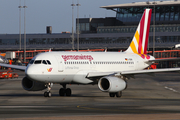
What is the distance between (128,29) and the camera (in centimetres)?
13725

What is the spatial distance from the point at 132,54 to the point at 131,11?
10654 centimetres

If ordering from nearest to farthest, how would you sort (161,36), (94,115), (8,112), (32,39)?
(94,115) → (8,112) → (161,36) → (32,39)

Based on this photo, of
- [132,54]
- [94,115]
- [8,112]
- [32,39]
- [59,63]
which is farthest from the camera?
[32,39]

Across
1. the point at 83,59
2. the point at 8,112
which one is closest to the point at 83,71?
the point at 83,59

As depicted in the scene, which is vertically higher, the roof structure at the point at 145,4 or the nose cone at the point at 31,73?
the roof structure at the point at 145,4

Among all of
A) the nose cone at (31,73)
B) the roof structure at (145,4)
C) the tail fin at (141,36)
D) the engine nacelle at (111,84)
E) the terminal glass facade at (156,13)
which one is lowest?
the engine nacelle at (111,84)

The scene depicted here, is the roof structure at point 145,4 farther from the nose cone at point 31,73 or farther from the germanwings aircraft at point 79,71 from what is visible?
the nose cone at point 31,73

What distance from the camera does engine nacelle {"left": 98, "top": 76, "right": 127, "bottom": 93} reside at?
1238 inches

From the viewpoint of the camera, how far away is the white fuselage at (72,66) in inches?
1237

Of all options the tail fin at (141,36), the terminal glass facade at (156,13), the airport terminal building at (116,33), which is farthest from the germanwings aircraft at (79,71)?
the terminal glass facade at (156,13)

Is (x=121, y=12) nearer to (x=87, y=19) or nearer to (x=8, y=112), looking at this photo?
(x=87, y=19)

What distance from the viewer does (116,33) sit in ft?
443

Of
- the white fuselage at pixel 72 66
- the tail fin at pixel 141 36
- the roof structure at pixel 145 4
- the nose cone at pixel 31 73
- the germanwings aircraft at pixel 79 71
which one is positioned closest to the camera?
the nose cone at pixel 31 73

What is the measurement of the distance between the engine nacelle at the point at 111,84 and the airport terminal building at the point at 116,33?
95.2 metres
